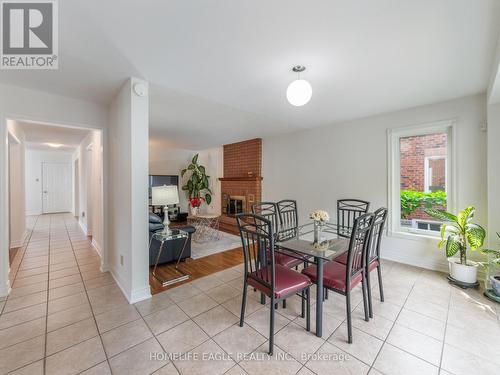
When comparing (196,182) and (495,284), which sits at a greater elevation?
(196,182)

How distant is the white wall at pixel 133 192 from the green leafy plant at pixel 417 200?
152 inches

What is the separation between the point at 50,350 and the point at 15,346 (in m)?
0.31

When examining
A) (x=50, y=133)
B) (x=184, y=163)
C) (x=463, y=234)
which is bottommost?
(x=463, y=234)

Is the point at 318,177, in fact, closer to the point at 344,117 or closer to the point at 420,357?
the point at 344,117

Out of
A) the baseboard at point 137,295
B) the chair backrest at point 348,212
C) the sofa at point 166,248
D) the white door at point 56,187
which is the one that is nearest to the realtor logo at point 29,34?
the sofa at point 166,248

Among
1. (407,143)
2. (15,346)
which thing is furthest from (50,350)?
(407,143)

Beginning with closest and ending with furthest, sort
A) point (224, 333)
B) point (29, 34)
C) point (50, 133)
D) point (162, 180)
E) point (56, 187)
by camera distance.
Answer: point (29, 34), point (224, 333), point (50, 133), point (162, 180), point (56, 187)

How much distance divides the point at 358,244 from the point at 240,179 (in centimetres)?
425

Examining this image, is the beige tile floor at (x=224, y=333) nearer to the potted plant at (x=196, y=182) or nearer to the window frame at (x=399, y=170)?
the window frame at (x=399, y=170)

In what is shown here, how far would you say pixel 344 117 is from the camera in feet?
12.4

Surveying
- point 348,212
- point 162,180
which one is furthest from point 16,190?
point 348,212

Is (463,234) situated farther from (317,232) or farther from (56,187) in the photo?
(56,187)

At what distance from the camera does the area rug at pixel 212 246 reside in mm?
3928

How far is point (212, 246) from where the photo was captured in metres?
4.36
